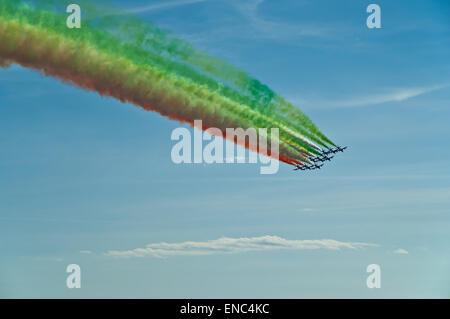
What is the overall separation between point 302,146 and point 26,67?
2071 cm

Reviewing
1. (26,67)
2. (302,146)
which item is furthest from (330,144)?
(26,67)

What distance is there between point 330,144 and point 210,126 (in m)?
10.9
